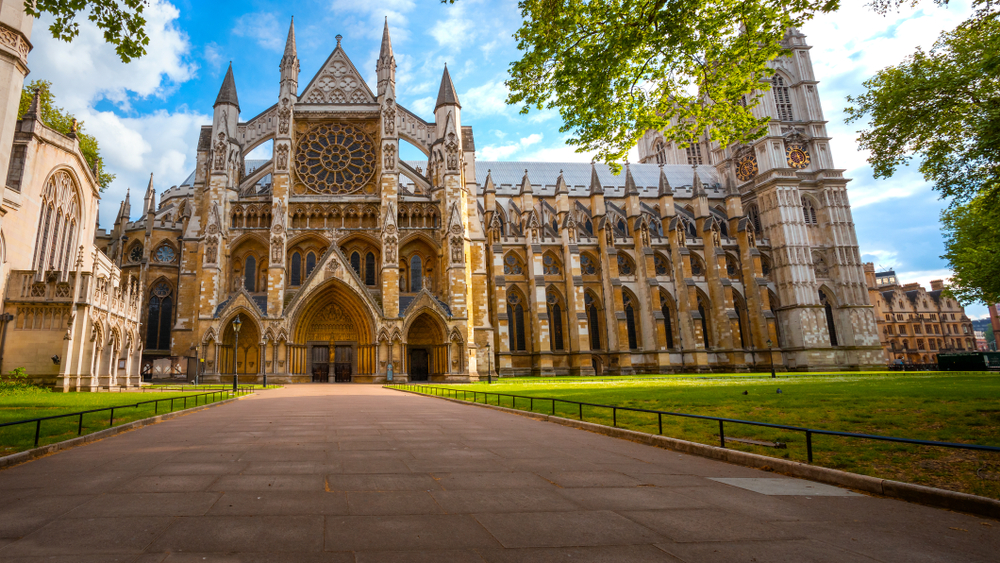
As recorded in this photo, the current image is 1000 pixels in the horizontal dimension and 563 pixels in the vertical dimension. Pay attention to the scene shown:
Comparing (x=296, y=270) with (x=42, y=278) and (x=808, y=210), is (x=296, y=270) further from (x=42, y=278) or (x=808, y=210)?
(x=808, y=210)

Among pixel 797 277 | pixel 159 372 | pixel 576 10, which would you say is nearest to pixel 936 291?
pixel 797 277

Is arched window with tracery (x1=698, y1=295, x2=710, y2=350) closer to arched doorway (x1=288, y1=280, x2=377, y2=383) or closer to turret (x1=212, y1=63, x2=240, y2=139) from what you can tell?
arched doorway (x1=288, y1=280, x2=377, y2=383)

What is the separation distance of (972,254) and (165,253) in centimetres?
5190

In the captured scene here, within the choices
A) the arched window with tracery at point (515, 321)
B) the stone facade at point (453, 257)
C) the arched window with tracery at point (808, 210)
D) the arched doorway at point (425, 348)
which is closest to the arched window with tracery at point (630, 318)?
the stone facade at point (453, 257)

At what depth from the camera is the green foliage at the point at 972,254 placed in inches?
785

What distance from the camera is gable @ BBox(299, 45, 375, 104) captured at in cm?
3662

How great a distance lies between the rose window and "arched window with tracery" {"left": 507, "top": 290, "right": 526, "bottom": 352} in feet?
52.0

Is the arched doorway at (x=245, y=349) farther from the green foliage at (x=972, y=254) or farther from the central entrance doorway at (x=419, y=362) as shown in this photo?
the green foliage at (x=972, y=254)

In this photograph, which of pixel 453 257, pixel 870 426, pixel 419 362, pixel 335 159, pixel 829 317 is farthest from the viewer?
pixel 829 317

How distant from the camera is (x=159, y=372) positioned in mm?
30188

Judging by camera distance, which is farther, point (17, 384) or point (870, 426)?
point (17, 384)

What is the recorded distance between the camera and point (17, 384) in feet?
58.2

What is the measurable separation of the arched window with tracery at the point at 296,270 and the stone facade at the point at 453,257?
0.15 metres

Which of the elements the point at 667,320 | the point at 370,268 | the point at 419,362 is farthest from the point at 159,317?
the point at 667,320
